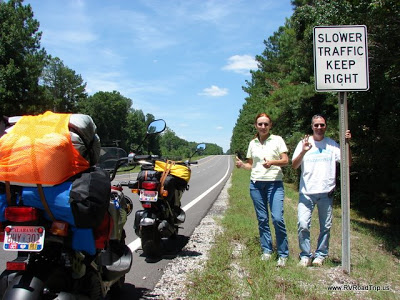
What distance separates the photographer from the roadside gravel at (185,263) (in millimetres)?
3922

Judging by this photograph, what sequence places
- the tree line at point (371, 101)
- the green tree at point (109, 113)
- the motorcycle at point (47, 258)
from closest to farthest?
1. the motorcycle at point (47, 258)
2. the tree line at point (371, 101)
3. the green tree at point (109, 113)

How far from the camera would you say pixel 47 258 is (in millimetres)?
2582

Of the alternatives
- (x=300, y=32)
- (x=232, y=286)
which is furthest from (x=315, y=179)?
(x=300, y=32)

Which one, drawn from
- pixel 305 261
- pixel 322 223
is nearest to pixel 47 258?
pixel 305 261

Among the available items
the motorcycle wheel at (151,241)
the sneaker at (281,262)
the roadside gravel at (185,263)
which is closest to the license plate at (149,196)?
the motorcycle wheel at (151,241)

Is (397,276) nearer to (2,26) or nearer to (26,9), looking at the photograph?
(2,26)

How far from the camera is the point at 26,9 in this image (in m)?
29.0

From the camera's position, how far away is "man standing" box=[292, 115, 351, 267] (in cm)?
475

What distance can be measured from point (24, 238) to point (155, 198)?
276cm

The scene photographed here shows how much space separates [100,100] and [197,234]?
77.5 meters

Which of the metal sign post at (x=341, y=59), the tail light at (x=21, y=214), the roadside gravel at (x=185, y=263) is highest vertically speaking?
the metal sign post at (x=341, y=59)

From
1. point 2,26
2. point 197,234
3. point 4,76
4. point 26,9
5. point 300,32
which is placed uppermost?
point 26,9

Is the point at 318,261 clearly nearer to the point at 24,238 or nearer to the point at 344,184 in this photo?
the point at 344,184

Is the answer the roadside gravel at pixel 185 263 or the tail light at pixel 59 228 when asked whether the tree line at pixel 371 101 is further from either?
the tail light at pixel 59 228
